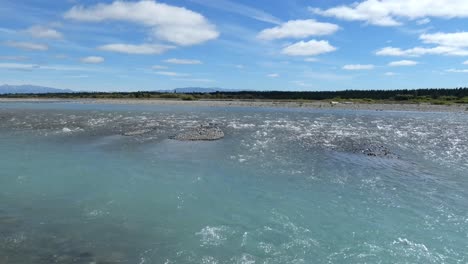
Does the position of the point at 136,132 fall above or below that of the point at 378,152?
above

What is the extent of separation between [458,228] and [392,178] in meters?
7.30

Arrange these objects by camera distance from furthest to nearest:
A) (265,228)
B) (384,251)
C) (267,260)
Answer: (265,228)
(384,251)
(267,260)

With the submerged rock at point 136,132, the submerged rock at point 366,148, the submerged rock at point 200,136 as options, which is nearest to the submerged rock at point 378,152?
the submerged rock at point 366,148

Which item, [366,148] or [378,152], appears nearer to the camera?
[378,152]

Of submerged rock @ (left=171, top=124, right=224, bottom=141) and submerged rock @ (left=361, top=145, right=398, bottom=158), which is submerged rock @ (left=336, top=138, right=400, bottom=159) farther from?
submerged rock @ (left=171, top=124, right=224, bottom=141)

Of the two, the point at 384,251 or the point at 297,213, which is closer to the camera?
the point at 384,251

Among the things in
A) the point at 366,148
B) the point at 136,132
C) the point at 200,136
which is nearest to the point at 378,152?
the point at 366,148

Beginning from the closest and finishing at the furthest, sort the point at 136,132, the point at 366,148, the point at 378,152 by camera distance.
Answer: the point at 378,152 < the point at 366,148 < the point at 136,132

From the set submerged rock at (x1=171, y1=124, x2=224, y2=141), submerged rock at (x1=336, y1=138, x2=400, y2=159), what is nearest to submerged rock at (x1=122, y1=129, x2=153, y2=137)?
submerged rock at (x1=171, y1=124, x2=224, y2=141)

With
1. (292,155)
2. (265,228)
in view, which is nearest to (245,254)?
(265,228)

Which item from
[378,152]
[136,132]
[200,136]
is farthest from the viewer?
[136,132]

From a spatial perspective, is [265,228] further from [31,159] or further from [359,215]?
[31,159]

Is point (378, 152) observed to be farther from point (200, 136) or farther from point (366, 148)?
point (200, 136)

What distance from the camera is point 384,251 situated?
12281 millimetres
